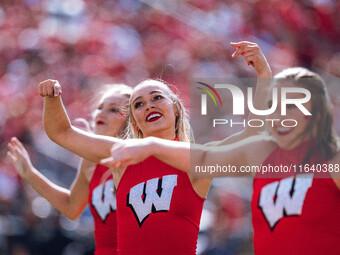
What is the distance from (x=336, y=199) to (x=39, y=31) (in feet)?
24.3

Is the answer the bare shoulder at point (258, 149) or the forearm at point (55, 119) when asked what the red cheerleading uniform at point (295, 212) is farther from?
the forearm at point (55, 119)

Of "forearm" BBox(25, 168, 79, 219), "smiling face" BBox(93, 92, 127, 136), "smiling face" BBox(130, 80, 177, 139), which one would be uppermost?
"smiling face" BBox(93, 92, 127, 136)

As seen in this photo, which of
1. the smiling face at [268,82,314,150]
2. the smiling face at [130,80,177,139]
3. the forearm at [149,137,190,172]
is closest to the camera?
the forearm at [149,137,190,172]

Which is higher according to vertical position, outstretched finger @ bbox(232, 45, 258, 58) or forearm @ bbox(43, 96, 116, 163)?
outstretched finger @ bbox(232, 45, 258, 58)

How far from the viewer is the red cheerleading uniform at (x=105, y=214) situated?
9.77 ft

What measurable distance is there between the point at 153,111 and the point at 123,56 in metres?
5.60

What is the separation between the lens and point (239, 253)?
5055mm

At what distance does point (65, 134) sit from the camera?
229 cm

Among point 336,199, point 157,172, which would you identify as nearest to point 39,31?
point 157,172

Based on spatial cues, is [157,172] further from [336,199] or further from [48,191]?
[48,191]

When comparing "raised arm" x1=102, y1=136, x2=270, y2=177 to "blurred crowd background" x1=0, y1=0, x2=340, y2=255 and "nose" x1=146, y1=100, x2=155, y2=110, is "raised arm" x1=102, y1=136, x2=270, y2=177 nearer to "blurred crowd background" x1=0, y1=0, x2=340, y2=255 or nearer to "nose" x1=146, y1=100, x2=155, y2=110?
"nose" x1=146, y1=100, x2=155, y2=110

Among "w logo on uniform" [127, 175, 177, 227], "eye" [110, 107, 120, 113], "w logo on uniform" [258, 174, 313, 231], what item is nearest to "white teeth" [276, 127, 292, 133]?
"w logo on uniform" [258, 174, 313, 231]

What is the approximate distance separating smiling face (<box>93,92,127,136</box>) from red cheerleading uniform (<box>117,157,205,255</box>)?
0.94 m

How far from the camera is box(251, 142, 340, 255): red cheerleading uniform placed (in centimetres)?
197
